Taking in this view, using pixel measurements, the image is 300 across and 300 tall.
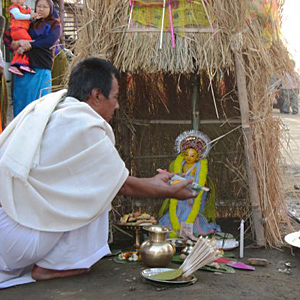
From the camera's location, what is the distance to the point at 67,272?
344 cm

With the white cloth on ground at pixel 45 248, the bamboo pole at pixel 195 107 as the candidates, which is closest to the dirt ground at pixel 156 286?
the white cloth on ground at pixel 45 248

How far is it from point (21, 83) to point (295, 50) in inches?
128

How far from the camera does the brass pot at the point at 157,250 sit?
362 centimetres

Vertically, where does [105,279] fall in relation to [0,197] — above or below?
below

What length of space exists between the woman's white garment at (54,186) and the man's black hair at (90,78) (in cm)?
18

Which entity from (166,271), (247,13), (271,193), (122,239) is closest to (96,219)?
(166,271)

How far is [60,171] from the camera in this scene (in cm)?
329

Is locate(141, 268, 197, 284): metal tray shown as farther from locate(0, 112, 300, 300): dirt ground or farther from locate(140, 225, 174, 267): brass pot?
locate(140, 225, 174, 267): brass pot

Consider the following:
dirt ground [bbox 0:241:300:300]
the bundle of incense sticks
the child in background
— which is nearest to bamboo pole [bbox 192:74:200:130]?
dirt ground [bbox 0:241:300:300]

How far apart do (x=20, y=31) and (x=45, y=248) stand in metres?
3.82

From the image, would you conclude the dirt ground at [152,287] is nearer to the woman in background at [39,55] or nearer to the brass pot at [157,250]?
the brass pot at [157,250]

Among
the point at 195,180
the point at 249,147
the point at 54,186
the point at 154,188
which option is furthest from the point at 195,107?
the point at 54,186

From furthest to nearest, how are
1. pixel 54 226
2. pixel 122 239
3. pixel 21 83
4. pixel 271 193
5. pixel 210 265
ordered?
pixel 21 83 < pixel 122 239 < pixel 271 193 < pixel 210 265 < pixel 54 226

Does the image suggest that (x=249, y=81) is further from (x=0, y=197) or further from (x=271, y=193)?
(x=0, y=197)
